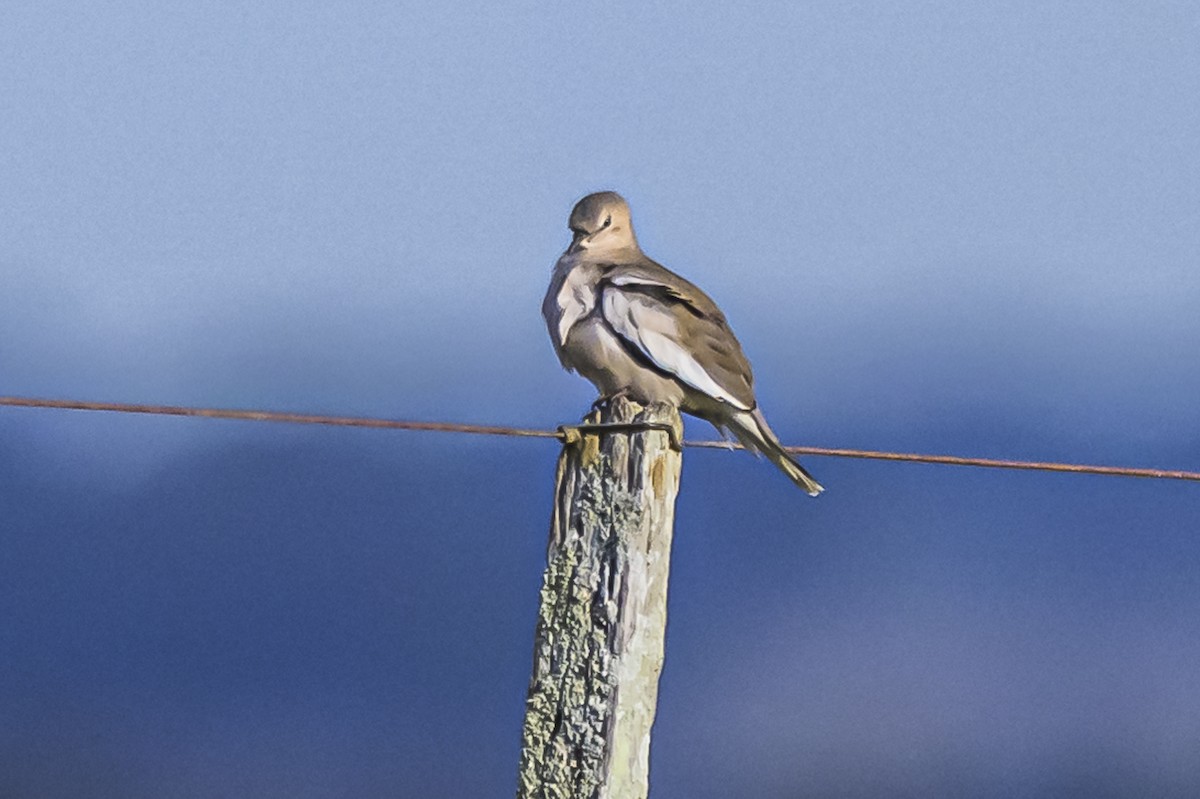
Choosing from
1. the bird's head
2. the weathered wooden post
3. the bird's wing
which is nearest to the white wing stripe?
the bird's wing

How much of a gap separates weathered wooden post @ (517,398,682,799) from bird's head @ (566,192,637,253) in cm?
213

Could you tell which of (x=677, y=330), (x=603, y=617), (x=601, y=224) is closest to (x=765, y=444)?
(x=677, y=330)

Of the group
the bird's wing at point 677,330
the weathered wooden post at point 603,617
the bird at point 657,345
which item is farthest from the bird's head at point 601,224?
the weathered wooden post at point 603,617

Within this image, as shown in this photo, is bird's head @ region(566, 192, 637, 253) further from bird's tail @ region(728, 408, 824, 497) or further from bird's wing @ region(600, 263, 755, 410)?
bird's tail @ region(728, 408, 824, 497)

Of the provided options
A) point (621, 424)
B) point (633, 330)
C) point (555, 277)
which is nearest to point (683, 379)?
point (633, 330)

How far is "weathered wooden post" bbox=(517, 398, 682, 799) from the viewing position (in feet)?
10.4

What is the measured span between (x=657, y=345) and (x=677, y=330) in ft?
0.29

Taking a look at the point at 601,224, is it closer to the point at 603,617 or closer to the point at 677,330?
the point at 677,330

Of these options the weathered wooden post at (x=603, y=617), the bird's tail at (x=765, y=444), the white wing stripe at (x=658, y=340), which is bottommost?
the weathered wooden post at (x=603, y=617)

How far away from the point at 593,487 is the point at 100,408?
1108 mm

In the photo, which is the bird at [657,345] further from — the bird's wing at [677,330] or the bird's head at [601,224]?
the bird's head at [601,224]

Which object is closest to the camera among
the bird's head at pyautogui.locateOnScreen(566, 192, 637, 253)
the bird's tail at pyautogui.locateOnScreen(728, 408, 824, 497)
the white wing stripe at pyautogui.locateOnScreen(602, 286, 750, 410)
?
the white wing stripe at pyautogui.locateOnScreen(602, 286, 750, 410)

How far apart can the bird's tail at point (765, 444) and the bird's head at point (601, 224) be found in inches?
33.8

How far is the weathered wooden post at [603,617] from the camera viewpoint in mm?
3156
